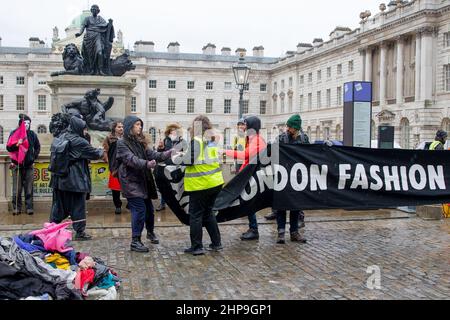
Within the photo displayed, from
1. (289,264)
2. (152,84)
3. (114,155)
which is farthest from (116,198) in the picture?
(152,84)

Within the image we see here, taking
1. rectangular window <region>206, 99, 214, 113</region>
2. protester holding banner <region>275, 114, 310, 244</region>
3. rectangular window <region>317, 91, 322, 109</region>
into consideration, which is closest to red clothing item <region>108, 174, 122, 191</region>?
protester holding banner <region>275, 114, 310, 244</region>

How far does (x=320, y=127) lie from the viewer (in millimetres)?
73312

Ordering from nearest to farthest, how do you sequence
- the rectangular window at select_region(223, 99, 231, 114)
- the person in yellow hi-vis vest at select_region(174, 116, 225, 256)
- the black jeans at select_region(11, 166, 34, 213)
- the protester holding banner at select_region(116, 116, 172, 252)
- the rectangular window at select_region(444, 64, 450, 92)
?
the person in yellow hi-vis vest at select_region(174, 116, 225, 256) < the protester holding banner at select_region(116, 116, 172, 252) < the black jeans at select_region(11, 166, 34, 213) < the rectangular window at select_region(444, 64, 450, 92) < the rectangular window at select_region(223, 99, 231, 114)

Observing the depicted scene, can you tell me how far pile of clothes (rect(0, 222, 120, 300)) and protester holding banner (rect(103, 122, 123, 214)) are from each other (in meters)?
2.55

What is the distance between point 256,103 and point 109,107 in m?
78.0

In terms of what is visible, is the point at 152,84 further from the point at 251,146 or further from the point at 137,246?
the point at 137,246

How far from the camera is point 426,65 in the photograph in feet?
170

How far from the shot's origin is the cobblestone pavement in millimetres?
6336

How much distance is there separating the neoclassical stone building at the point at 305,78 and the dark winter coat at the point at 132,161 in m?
45.2

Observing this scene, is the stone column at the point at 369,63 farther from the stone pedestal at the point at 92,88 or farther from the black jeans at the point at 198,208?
the black jeans at the point at 198,208

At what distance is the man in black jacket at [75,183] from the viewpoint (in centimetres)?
904

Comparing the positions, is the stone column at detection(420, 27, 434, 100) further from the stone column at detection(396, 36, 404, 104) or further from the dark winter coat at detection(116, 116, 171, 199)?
the dark winter coat at detection(116, 116, 171, 199)

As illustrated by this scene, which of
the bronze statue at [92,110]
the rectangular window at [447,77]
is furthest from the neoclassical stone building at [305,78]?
the bronze statue at [92,110]

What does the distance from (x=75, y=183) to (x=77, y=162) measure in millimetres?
355
